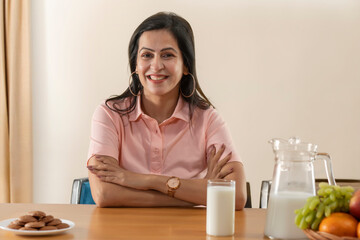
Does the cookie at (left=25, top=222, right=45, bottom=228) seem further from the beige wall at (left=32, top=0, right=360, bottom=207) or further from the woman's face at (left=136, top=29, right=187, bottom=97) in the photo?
the beige wall at (left=32, top=0, right=360, bottom=207)

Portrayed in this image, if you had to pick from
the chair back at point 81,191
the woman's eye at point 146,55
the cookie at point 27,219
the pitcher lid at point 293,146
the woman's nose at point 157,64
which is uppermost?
the woman's eye at point 146,55

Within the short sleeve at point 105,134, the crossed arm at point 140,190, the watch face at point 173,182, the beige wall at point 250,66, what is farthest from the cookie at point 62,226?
the beige wall at point 250,66

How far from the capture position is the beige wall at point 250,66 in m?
3.72

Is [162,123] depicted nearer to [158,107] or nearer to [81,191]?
[158,107]

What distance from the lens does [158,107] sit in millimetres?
2365

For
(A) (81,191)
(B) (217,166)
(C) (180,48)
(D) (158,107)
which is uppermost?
(C) (180,48)

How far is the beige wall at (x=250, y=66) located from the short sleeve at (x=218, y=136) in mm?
1409

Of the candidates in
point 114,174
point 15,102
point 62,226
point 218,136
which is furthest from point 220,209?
point 15,102

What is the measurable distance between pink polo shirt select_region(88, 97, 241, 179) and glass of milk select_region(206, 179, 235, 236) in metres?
0.79

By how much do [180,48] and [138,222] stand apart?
1.01 m

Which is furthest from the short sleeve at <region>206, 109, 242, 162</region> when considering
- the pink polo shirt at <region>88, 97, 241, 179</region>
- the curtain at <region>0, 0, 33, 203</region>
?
the curtain at <region>0, 0, 33, 203</region>

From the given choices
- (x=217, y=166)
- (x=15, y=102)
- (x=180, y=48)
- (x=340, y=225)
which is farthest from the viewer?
(x=15, y=102)

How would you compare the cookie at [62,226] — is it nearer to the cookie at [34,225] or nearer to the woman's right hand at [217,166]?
the cookie at [34,225]

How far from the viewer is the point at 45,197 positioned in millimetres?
3809
